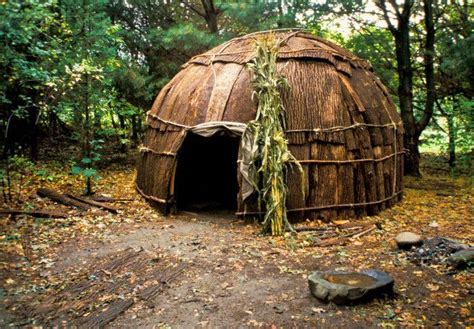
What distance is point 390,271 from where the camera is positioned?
531 cm

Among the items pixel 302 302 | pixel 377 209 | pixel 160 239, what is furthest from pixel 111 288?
pixel 377 209

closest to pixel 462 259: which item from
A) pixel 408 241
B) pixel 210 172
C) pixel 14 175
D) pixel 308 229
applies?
pixel 408 241

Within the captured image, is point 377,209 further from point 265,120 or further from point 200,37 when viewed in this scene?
point 200,37

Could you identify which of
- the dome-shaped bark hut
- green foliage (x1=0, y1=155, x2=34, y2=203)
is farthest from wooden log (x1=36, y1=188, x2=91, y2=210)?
the dome-shaped bark hut

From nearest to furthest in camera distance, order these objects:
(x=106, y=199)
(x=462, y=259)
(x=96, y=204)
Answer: (x=462, y=259) < (x=96, y=204) < (x=106, y=199)

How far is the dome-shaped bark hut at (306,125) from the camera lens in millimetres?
7473

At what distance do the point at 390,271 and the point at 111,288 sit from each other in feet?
11.7

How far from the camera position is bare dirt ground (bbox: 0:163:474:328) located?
423cm

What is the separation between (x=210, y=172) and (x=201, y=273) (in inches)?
213

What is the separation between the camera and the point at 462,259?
5.14m

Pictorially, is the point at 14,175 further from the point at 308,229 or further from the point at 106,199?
the point at 308,229

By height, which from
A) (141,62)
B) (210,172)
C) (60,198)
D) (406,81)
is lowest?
(60,198)

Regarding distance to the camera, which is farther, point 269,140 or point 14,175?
point 14,175

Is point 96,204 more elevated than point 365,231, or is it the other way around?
point 96,204
